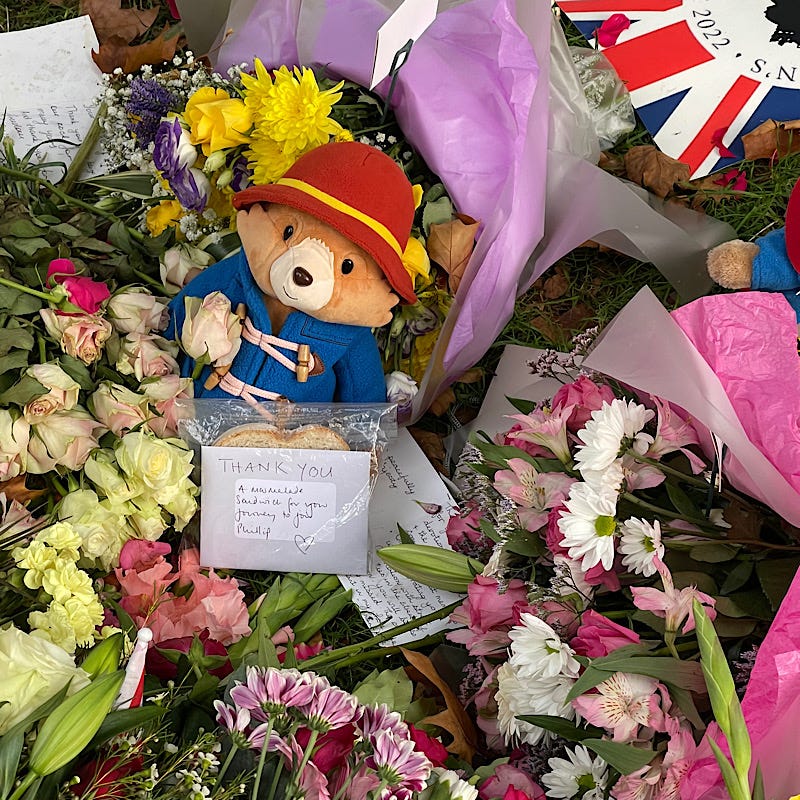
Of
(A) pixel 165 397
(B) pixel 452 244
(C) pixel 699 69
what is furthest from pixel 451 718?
(C) pixel 699 69

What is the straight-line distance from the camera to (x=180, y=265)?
1146mm

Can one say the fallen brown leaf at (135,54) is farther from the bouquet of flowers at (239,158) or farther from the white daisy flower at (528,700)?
the white daisy flower at (528,700)

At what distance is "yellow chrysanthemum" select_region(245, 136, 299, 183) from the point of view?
1104 millimetres

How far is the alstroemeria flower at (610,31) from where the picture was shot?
5.08ft

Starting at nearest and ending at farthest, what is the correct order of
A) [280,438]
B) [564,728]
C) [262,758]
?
[262,758]
[564,728]
[280,438]

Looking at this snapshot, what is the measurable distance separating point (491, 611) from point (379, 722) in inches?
8.7

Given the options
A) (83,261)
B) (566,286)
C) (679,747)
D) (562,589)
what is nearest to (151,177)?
(83,261)

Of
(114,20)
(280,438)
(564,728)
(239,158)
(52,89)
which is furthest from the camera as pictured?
(114,20)

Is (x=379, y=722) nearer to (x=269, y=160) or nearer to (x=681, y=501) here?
(x=681, y=501)

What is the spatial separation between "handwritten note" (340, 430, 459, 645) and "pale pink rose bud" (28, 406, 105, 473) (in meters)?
0.33

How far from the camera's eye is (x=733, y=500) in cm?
78

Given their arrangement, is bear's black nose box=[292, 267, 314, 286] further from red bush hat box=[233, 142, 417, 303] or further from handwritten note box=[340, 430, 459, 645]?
handwritten note box=[340, 430, 459, 645]

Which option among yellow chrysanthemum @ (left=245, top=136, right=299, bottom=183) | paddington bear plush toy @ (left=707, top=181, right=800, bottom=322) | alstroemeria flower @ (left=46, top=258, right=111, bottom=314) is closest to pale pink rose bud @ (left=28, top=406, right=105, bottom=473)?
alstroemeria flower @ (left=46, top=258, right=111, bottom=314)

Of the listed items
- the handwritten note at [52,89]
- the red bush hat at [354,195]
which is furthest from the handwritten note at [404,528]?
the handwritten note at [52,89]
